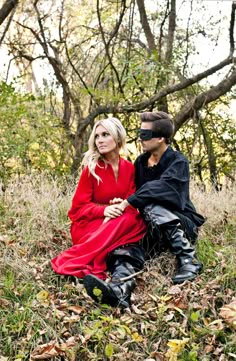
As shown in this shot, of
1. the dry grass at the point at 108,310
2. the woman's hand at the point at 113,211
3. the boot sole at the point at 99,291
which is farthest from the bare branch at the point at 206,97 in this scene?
the boot sole at the point at 99,291

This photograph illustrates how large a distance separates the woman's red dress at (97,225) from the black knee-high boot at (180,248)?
0.90 ft

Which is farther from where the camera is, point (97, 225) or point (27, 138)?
point (27, 138)

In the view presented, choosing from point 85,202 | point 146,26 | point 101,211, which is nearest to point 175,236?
point 101,211

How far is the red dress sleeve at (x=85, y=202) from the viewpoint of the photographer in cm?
443

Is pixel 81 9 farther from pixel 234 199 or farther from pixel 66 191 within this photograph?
pixel 234 199

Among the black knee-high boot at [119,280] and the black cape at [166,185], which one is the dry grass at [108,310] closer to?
the black knee-high boot at [119,280]

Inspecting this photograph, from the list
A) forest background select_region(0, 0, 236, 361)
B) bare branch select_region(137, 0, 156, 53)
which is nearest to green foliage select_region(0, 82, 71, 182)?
forest background select_region(0, 0, 236, 361)

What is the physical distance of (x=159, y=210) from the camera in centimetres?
426

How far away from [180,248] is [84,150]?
18.5ft

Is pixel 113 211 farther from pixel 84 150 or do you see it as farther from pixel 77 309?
pixel 84 150

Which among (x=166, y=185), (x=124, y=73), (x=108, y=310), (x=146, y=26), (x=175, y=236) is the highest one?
(x=146, y=26)

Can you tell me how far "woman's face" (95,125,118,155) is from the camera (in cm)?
448

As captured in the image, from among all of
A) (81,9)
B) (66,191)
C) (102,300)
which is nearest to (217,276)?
(102,300)

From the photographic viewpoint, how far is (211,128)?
1045 cm
